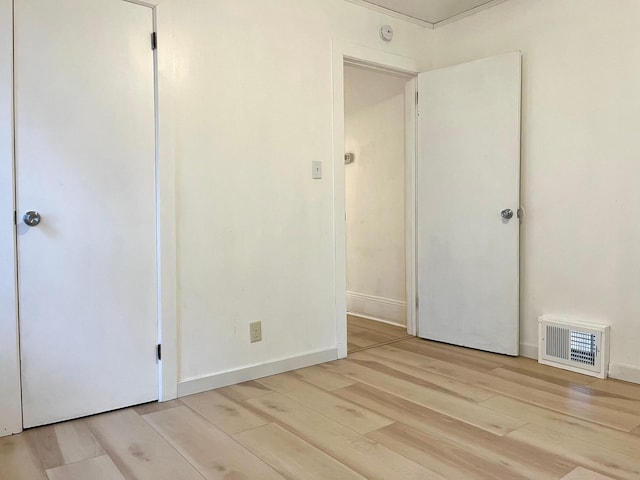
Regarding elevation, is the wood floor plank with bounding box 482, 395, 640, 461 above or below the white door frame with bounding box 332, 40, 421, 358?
below

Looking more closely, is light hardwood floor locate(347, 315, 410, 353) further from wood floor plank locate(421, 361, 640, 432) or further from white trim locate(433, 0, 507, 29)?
white trim locate(433, 0, 507, 29)

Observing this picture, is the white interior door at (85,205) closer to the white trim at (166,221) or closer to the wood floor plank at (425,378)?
the white trim at (166,221)

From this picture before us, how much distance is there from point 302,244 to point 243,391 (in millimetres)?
939

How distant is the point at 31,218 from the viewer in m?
2.19

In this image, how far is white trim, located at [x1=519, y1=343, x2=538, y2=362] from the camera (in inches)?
128

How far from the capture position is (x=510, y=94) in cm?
324

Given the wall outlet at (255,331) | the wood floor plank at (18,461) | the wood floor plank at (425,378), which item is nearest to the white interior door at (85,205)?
the wood floor plank at (18,461)

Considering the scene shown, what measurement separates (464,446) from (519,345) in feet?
5.02

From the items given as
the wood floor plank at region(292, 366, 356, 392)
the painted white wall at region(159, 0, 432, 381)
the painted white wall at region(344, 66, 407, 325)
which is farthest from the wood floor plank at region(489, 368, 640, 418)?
the painted white wall at region(344, 66, 407, 325)

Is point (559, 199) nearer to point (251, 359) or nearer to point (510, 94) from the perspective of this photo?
point (510, 94)

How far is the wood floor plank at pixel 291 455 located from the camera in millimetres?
1809

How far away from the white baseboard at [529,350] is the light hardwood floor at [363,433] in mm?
290

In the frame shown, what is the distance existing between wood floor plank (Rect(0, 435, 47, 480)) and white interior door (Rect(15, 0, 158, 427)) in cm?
13

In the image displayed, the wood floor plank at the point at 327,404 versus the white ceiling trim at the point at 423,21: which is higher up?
the white ceiling trim at the point at 423,21
